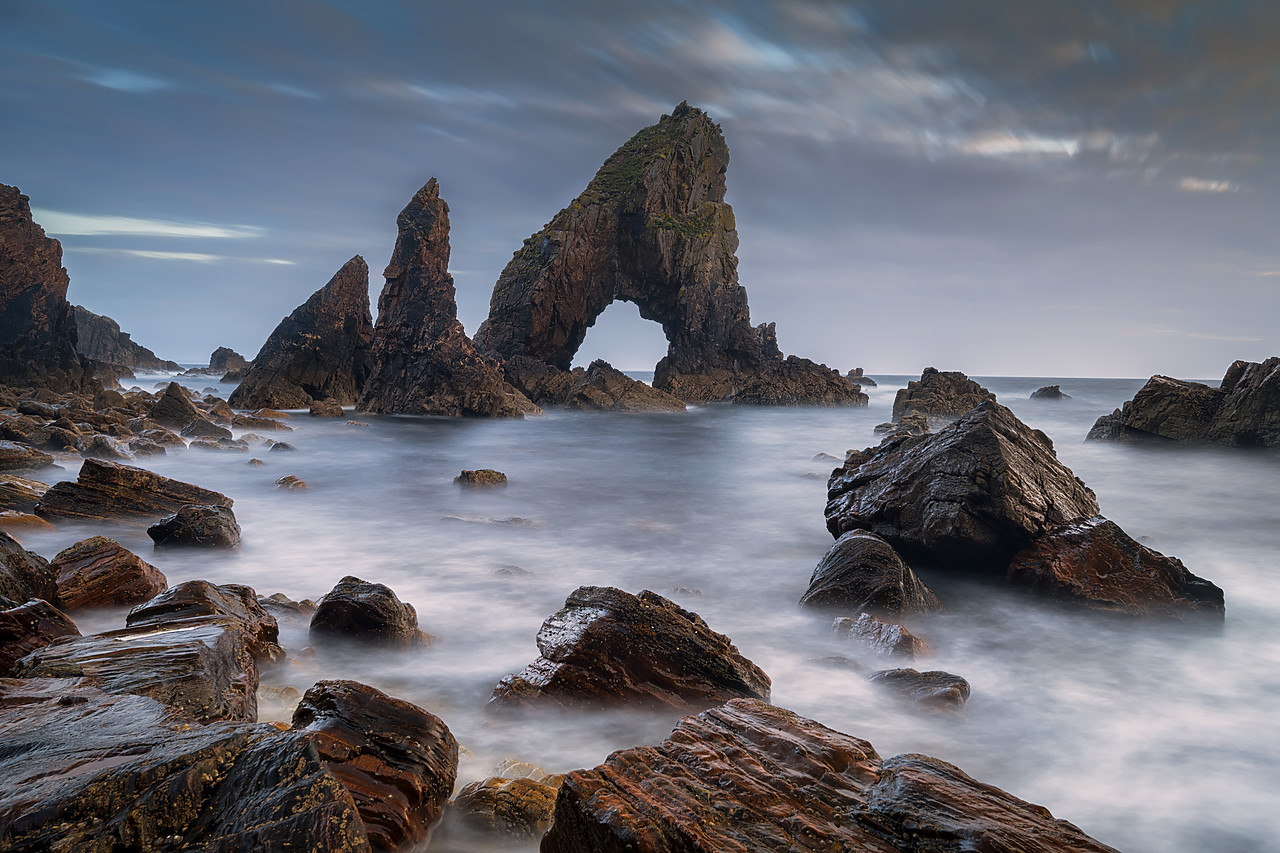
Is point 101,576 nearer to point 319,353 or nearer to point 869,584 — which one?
point 869,584

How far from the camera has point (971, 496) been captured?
24.2 feet

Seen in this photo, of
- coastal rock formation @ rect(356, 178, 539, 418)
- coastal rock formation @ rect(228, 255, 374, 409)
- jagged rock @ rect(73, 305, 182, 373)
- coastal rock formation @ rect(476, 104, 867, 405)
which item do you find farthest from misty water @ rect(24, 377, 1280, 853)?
jagged rock @ rect(73, 305, 182, 373)

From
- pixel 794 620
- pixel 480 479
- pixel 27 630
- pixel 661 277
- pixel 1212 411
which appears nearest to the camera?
pixel 27 630

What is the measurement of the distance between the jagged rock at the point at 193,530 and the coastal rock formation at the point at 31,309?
27.5 metres

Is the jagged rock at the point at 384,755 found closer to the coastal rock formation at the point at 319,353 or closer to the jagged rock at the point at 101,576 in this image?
the jagged rock at the point at 101,576

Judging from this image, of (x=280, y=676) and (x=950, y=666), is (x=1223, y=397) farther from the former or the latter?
(x=280, y=676)

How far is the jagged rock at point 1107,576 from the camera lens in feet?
21.7

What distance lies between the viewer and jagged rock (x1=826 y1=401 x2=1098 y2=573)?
24.0 feet

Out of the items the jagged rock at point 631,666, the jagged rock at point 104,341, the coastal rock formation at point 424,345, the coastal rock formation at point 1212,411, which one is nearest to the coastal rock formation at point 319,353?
the coastal rock formation at point 424,345

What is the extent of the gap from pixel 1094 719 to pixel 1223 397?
1770 centimetres

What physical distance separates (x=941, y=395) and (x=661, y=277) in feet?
75.4

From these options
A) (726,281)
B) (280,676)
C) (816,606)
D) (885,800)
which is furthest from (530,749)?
(726,281)

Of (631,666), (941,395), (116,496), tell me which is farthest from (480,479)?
(941,395)

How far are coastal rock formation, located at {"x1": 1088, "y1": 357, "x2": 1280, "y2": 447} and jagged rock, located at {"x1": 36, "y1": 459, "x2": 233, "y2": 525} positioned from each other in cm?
2078
